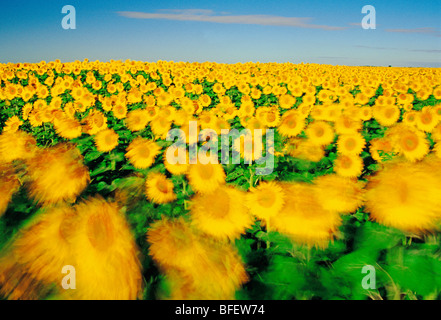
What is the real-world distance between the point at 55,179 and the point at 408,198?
184cm

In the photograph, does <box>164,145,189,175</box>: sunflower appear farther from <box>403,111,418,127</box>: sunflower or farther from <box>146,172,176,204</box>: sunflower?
<box>403,111,418,127</box>: sunflower

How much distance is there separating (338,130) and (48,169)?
313 centimetres

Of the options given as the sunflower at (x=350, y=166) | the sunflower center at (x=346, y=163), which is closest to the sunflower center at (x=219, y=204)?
the sunflower at (x=350, y=166)

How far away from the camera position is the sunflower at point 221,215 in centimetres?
145

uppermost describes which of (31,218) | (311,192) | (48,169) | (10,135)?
(10,135)

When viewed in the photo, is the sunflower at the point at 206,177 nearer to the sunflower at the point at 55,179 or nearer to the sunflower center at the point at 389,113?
the sunflower at the point at 55,179

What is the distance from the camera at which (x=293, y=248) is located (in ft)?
4.61

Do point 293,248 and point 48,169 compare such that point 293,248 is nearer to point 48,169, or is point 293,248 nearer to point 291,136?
point 48,169

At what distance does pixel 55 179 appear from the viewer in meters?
1.54

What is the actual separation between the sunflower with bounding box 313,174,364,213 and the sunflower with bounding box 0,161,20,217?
166 cm

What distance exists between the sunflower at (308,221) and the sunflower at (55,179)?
46.0 inches

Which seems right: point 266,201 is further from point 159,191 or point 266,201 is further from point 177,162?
point 177,162

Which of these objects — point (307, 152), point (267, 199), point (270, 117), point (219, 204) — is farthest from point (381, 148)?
point (219, 204)
